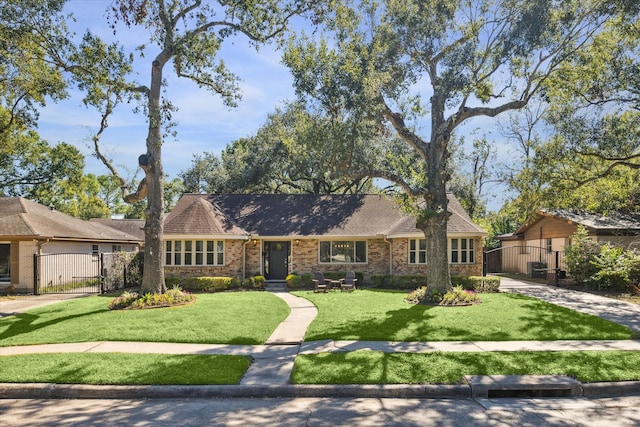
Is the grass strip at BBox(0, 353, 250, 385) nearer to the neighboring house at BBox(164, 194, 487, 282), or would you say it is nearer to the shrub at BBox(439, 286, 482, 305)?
the shrub at BBox(439, 286, 482, 305)

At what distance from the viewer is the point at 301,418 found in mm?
6172

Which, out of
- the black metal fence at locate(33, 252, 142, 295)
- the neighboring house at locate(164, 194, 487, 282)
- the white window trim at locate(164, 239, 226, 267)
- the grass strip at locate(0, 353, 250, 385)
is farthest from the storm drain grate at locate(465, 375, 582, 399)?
the black metal fence at locate(33, 252, 142, 295)

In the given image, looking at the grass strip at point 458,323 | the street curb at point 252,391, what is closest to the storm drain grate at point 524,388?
the street curb at point 252,391

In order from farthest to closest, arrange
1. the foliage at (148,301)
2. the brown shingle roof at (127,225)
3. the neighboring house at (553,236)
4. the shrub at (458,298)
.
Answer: the brown shingle roof at (127,225), the neighboring house at (553,236), the shrub at (458,298), the foliage at (148,301)

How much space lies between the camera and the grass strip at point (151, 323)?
1069cm

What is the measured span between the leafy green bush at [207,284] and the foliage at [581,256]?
16.3m

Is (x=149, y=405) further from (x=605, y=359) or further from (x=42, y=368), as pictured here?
(x=605, y=359)

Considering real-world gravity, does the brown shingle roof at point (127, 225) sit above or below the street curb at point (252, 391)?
above

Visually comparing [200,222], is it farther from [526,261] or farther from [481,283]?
[526,261]

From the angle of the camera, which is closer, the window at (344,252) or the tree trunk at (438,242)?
the tree trunk at (438,242)

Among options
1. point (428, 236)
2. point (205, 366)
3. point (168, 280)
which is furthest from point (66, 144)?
point (205, 366)

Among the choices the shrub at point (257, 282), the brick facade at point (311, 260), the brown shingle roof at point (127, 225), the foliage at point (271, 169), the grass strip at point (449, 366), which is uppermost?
the foliage at point (271, 169)

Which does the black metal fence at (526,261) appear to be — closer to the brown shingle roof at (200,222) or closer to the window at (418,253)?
the window at (418,253)

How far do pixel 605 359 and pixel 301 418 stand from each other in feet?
20.5
